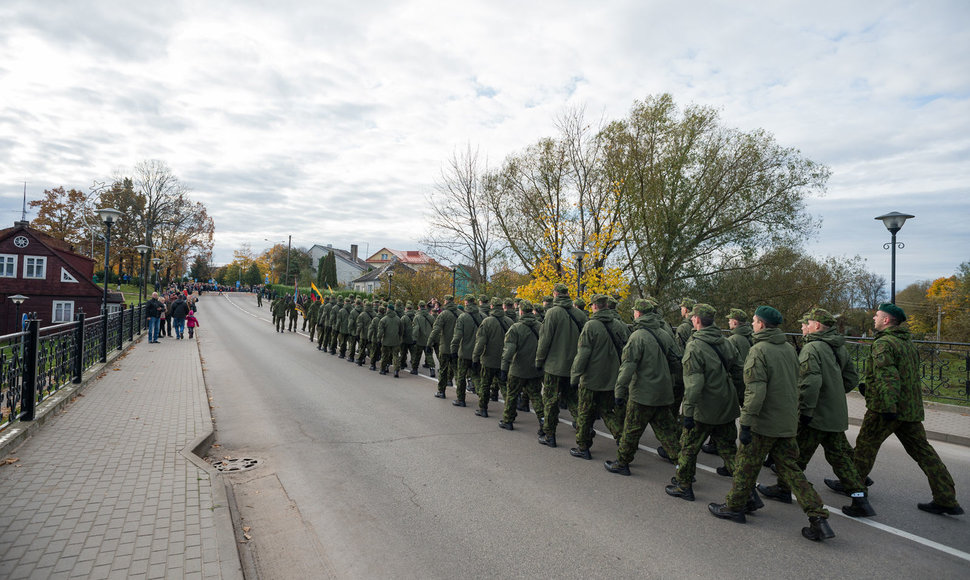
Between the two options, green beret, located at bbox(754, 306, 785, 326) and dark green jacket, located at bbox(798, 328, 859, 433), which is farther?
dark green jacket, located at bbox(798, 328, 859, 433)

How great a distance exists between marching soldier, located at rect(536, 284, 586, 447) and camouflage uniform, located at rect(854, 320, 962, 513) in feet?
10.9

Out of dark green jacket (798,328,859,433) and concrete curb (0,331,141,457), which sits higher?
dark green jacket (798,328,859,433)

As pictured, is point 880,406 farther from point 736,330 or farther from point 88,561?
point 88,561

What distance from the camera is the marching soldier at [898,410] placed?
16.0ft

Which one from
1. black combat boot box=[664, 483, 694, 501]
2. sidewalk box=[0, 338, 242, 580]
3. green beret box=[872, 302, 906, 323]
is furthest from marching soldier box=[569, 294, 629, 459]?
sidewalk box=[0, 338, 242, 580]

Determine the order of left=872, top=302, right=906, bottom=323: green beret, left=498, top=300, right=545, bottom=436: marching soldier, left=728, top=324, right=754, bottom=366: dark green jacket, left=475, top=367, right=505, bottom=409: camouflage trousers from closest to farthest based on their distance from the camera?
1. left=872, top=302, right=906, bottom=323: green beret
2. left=728, top=324, right=754, bottom=366: dark green jacket
3. left=498, top=300, right=545, bottom=436: marching soldier
4. left=475, top=367, right=505, bottom=409: camouflage trousers

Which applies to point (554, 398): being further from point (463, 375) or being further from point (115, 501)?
point (115, 501)

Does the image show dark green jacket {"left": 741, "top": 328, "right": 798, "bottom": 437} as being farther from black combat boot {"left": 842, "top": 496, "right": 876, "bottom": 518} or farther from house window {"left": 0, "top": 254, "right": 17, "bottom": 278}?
house window {"left": 0, "top": 254, "right": 17, "bottom": 278}

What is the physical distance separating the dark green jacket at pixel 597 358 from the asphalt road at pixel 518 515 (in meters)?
0.98

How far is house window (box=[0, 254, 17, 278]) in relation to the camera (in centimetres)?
3800

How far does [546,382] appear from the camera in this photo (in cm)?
730

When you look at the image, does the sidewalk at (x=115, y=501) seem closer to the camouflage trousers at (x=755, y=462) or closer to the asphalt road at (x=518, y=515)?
the asphalt road at (x=518, y=515)

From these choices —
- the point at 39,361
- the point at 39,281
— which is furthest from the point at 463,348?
the point at 39,281

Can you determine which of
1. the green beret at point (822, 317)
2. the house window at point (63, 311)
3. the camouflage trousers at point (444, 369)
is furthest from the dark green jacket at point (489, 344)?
the house window at point (63, 311)
